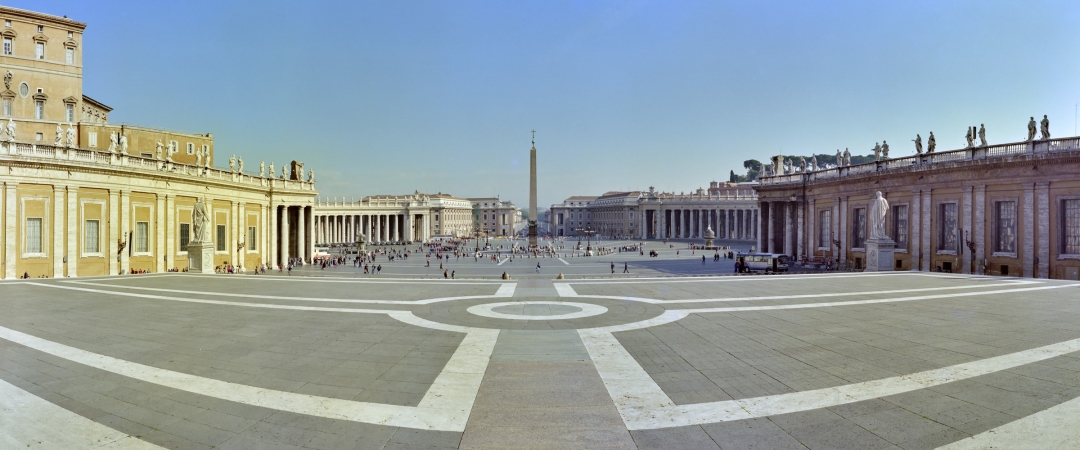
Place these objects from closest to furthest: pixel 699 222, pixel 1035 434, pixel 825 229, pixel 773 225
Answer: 1. pixel 1035 434
2. pixel 825 229
3. pixel 773 225
4. pixel 699 222

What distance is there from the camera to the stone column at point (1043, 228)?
2883 cm

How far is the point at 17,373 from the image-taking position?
8484mm

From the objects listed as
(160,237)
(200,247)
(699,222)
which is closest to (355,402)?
(200,247)

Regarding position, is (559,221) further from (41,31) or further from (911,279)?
(911,279)

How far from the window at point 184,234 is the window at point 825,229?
49.8 m

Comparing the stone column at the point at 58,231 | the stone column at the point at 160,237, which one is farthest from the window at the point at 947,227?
the stone column at the point at 58,231

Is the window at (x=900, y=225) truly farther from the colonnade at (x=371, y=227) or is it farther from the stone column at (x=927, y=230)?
the colonnade at (x=371, y=227)

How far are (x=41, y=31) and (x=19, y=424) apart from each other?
52888mm

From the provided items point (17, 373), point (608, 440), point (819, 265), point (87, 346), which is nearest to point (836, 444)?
point (608, 440)

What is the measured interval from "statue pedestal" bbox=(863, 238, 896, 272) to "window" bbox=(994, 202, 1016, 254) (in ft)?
24.9

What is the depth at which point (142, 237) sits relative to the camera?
31734 mm

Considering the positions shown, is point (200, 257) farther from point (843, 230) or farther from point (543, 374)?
point (843, 230)

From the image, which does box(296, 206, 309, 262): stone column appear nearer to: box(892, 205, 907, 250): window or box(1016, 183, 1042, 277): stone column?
box(892, 205, 907, 250): window

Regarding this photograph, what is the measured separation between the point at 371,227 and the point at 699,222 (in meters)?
78.7
